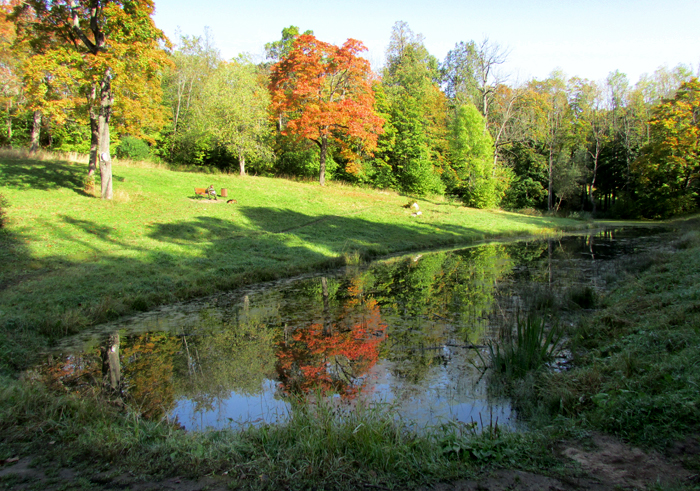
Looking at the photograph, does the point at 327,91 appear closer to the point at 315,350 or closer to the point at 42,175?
the point at 42,175

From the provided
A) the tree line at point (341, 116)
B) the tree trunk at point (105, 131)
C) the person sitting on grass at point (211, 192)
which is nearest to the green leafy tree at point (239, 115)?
the tree line at point (341, 116)

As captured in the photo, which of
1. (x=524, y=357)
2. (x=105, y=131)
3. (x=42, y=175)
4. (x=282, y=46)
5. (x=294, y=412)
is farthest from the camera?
(x=282, y=46)

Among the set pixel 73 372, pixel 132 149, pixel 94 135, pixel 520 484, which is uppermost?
pixel 132 149

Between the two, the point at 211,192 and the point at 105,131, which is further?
the point at 211,192

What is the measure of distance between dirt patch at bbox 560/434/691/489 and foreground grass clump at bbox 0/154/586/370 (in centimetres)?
859

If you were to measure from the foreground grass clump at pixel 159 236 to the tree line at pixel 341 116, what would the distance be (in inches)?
124

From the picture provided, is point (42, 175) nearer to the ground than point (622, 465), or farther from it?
farther from it

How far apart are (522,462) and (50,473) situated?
169 inches

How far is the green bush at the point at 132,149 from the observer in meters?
40.1

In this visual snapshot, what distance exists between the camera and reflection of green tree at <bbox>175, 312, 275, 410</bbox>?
6.37 m

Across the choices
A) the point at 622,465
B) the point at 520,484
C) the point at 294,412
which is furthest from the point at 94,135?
the point at 622,465

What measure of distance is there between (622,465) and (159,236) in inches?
728

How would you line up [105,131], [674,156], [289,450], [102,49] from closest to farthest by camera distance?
[289,450], [102,49], [105,131], [674,156]

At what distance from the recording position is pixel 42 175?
23953 mm
